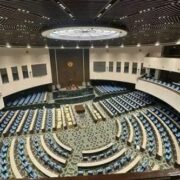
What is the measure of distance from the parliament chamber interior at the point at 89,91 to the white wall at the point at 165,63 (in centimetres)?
11

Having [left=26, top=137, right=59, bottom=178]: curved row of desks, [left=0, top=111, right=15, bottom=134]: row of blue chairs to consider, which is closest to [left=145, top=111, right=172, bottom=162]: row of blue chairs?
[left=26, top=137, right=59, bottom=178]: curved row of desks

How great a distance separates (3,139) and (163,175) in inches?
539

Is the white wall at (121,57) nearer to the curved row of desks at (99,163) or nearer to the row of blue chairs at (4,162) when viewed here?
the curved row of desks at (99,163)

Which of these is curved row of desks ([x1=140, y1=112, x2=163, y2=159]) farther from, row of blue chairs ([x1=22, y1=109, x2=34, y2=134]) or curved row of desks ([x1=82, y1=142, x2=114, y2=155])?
row of blue chairs ([x1=22, y1=109, x2=34, y2=134])

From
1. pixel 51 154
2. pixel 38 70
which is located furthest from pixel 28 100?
pixel 51 154

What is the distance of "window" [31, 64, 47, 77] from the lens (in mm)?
21000

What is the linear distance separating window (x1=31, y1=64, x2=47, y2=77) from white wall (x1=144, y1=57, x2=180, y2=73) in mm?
14031

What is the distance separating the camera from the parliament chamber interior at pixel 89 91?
17.8 feet

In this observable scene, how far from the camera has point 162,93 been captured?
15367 millimetres

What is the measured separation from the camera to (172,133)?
12055 millimetres

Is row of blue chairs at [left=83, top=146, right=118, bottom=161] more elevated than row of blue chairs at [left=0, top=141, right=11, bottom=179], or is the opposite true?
row of blue chairs at [left=0, top=141, right=11, bottom=179]

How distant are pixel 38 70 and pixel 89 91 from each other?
7.92 metres

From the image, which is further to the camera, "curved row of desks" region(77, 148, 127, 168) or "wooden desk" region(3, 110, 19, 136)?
"wooden desk" region(3, 110, 19, 136)

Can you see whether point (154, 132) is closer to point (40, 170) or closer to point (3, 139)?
point (40, 170)
